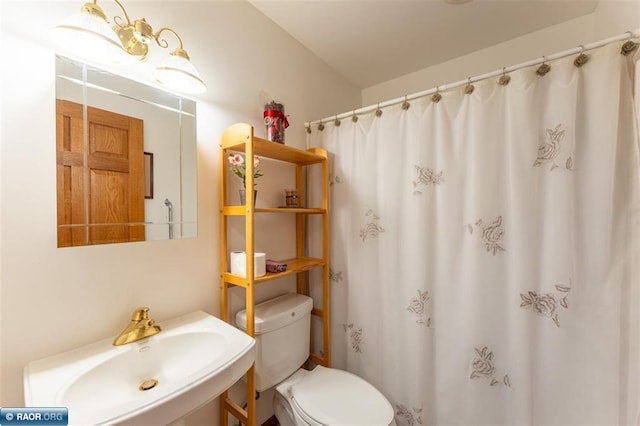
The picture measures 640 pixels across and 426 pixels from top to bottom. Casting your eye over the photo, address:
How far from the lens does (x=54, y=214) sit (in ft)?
2.51

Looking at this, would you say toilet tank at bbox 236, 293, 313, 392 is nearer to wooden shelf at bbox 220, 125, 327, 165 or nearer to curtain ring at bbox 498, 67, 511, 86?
wooden shelf at bbox 220, 125, 327, 165

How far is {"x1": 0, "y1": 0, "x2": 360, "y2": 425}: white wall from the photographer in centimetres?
70

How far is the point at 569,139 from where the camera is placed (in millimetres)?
962

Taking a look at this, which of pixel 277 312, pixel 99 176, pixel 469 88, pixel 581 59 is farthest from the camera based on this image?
pixel 277 312

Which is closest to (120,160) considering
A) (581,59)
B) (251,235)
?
(251,235)

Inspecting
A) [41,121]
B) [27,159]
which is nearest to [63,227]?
[27,159]

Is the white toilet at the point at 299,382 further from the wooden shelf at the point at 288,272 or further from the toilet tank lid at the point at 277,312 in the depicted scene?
the wooden shelf at the point at 288,272

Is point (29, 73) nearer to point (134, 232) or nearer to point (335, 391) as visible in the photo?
point (134, 232)

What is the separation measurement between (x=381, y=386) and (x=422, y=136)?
1.40 metres

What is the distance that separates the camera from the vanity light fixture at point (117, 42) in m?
0.70

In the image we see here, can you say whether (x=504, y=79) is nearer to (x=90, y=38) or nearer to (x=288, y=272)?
(x=288, y=272)

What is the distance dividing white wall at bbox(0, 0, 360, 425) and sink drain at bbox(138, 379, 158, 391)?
0.70 feet

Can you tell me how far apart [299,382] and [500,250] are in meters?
1.14

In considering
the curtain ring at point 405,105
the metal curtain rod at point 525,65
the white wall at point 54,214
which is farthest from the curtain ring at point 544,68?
the white wall at point 54,214
